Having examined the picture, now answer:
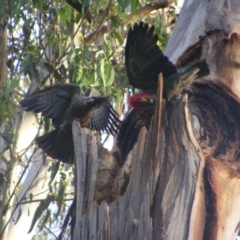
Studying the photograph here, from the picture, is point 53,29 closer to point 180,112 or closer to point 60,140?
point 60,140

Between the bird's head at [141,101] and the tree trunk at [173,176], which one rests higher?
the bird's head at [141,101]

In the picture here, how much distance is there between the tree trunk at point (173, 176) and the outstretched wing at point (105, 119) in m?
0.89

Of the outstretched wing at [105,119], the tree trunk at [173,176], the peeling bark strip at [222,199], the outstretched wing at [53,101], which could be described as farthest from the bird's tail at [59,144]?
the peeling bark strip at [222,199]

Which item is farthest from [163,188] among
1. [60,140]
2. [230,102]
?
[60,140]

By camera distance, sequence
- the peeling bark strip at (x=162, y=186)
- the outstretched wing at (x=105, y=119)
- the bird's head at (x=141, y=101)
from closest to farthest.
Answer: the peeling bark strip at (x=162, y=186) → the bird's head at (x=141, y=101) → the outstretched wing at (x=105, y=119)

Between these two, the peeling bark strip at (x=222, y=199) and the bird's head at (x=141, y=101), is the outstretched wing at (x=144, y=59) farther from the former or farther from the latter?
the peeling bark strip at (x=222, y=199)

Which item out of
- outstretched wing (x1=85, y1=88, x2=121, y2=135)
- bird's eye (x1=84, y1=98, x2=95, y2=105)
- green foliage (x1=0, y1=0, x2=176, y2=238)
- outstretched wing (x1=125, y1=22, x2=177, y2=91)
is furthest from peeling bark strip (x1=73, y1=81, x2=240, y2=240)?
green foliage (x1=0, y1=0, x2=176, y2=238)

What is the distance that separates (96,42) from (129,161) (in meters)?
2.82

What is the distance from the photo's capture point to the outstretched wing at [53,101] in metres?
4.13

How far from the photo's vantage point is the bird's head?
358 centimetres

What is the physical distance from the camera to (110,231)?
2.82 metres

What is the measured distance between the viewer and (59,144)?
4160 mm

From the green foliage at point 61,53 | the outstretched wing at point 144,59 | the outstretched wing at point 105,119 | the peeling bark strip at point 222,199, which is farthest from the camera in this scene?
the green foliage at point 61,53

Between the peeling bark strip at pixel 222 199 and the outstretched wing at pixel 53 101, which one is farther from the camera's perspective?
the outstretched wing at pixel 53 101
